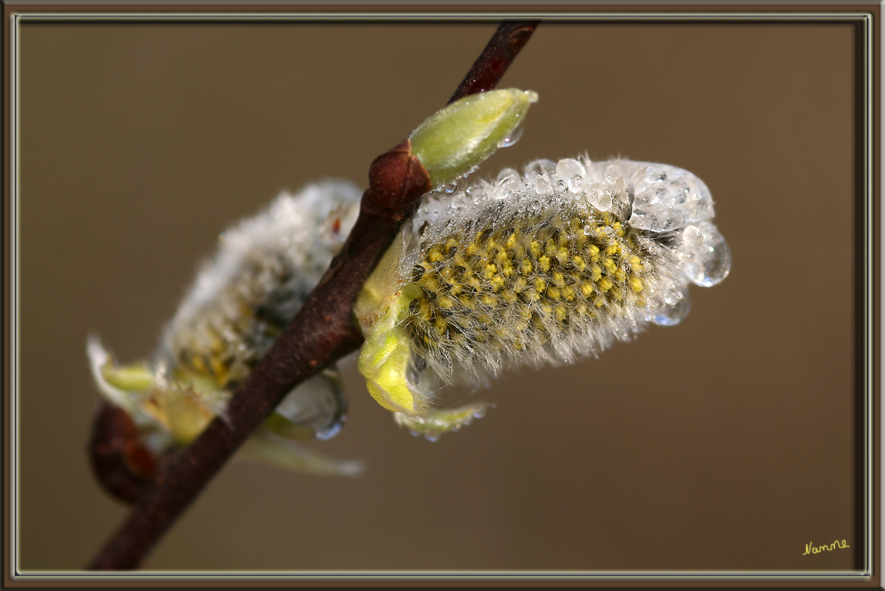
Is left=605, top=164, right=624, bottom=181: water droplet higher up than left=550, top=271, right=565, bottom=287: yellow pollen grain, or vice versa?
left=605, top=164, right=624, bottom=181: water droplet

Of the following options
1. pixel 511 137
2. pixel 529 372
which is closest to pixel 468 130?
pixel 511 137

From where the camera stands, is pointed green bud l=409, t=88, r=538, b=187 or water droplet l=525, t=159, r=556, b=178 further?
water droplet l=525, t=159, r=556, b=178

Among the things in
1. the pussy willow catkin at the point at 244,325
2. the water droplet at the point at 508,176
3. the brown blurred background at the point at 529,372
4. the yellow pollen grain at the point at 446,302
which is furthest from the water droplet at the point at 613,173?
the brown blurred background at the point at 529,372

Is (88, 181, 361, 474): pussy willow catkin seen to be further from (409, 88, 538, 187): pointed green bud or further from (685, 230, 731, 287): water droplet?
(685, 230, 731, 287): water droplet

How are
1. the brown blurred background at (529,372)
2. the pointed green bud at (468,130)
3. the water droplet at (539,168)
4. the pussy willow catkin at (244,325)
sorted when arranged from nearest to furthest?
the pointed green bud at (468,130), the water droplet at (539,168), the pussy willow catkin at (244,325), the brown blurred background at (529,372)

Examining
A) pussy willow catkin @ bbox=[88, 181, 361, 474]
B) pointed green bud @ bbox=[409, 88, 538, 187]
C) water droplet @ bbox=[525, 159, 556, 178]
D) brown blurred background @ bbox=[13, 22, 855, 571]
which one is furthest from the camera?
brown blurred background @ bbox=[13, 22, 855, 571]
